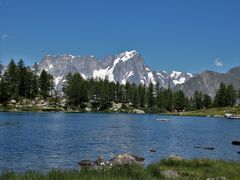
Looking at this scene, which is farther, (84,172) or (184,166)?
(184,166)

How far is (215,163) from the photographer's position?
111 ft

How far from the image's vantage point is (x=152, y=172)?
2912cm

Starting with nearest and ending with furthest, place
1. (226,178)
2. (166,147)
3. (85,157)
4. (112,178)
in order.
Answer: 1. (112,178)
2. (226,178)
3. (85,157)
4. (166,147)

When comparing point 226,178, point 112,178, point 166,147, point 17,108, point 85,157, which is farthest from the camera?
point 17,108

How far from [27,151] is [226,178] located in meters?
35.6

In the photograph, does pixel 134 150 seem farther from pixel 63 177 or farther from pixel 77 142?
pixel 63 177

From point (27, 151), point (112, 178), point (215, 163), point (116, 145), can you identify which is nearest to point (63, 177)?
point (112, 178)

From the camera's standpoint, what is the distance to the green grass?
22989mm

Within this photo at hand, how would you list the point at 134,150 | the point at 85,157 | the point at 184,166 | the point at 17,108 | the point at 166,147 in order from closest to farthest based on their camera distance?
the point at 184,166, the point at 85,157, the point at 134,150, the point at 166,147, the point at 17,108

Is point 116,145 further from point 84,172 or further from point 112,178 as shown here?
point 112,178

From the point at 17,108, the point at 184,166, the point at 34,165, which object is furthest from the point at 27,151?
the point at 17,108

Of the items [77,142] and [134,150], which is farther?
[77,142]

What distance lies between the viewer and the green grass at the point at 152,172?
23.0m

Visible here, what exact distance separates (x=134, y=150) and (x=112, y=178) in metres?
40.1
